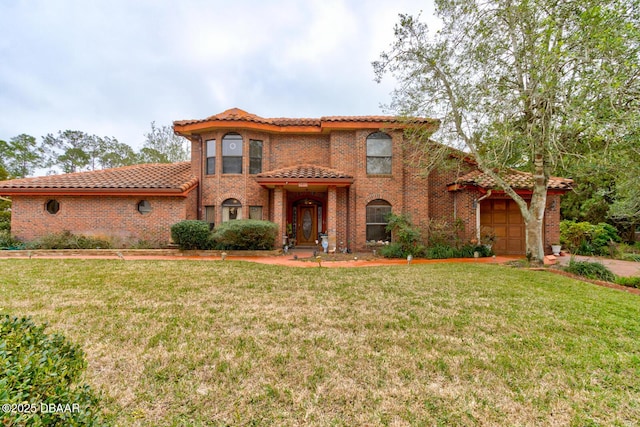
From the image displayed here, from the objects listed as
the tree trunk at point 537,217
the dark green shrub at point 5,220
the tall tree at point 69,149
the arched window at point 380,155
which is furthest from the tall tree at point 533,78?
the tall tree at point 69,149

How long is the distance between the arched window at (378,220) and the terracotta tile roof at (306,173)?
6.60 feet

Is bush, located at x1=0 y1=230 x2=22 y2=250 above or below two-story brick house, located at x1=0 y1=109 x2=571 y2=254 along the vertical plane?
below

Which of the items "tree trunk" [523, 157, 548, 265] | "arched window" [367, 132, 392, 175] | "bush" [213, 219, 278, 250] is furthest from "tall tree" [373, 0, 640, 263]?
"bush" [213, 219, 278, 250]

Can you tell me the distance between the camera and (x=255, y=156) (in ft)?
44.0

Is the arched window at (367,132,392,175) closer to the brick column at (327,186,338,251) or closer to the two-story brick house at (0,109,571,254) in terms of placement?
the two-story brick house at (0,109,571,254)

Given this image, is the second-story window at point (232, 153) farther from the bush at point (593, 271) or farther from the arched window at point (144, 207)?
the bush at point (593, 271)

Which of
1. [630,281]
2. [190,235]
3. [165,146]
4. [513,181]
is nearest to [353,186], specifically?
[513,181]

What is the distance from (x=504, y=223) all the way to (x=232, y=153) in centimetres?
1373

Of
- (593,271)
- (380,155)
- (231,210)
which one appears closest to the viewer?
(593,271)

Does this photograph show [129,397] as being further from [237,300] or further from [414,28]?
[414,28]

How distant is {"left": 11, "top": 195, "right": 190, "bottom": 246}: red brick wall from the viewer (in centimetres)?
1220

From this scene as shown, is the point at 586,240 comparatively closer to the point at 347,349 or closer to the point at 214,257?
Answer: the point at 347,349

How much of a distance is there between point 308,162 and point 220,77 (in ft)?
44.7

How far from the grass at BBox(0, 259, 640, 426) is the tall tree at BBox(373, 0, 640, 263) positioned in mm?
4149
